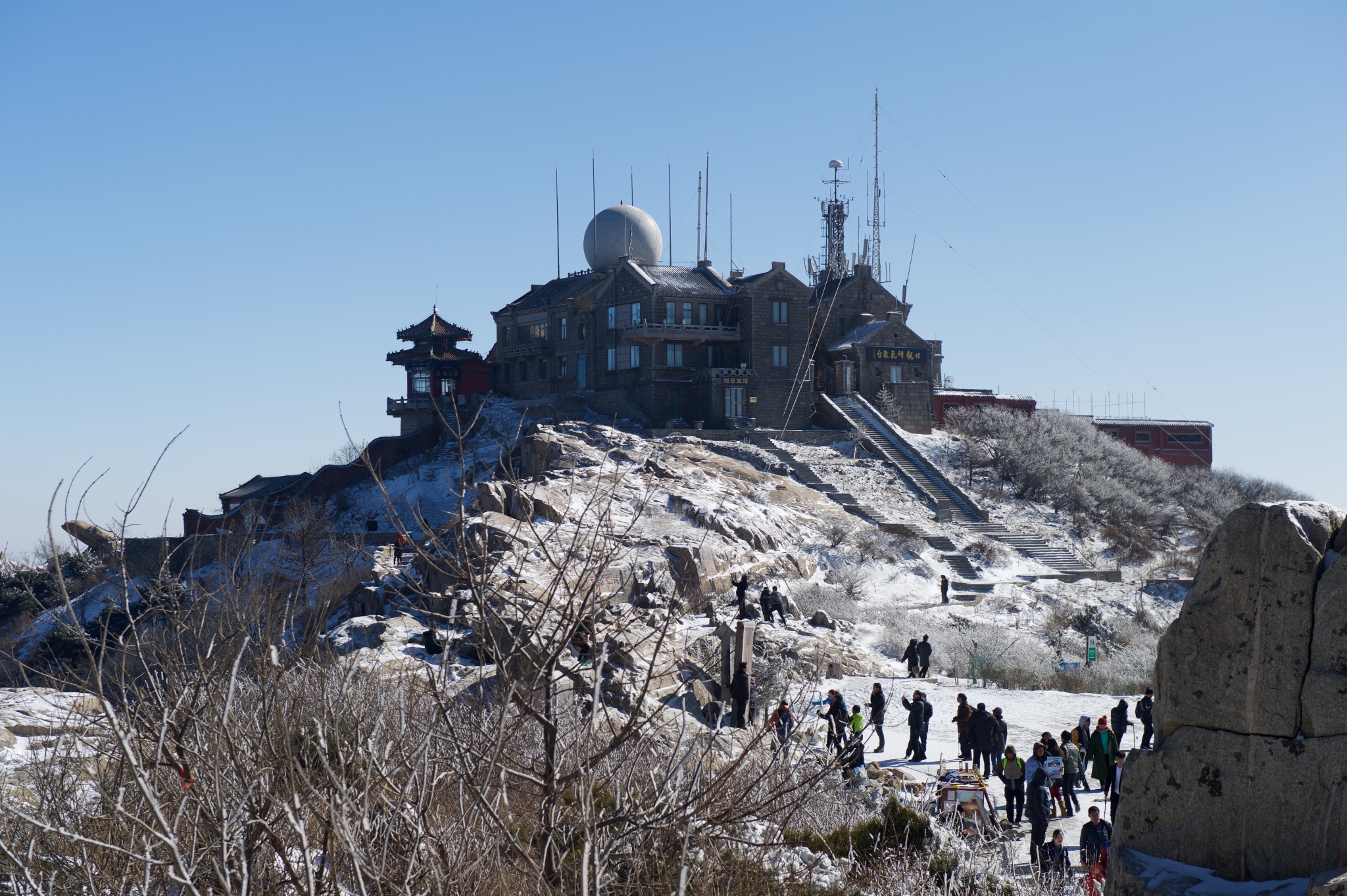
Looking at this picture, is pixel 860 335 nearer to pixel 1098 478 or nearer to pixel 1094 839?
pixel 1098 478

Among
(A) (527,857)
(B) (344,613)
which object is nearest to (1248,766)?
(A) (527,857)

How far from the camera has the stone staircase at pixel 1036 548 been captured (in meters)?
42.8

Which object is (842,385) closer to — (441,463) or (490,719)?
(441,463)

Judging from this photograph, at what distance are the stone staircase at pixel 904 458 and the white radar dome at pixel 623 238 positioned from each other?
508 inches

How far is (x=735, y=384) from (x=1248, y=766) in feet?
156

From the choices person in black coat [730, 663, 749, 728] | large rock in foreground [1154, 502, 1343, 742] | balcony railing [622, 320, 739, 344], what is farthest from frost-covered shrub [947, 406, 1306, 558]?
large rock in foreground [1154, 502, 1343, 742]

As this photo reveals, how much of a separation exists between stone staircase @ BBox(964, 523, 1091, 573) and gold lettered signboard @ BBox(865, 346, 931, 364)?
13.8 meters

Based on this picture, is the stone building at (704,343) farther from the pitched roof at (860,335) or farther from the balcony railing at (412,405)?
the balcony railing at (412,405)

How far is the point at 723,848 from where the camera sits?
10.2m

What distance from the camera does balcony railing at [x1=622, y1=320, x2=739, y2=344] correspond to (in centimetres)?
5394

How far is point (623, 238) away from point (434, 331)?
37.5 ft

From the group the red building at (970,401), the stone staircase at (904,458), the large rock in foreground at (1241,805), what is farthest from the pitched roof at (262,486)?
the large rock in foreground at (1241,805)

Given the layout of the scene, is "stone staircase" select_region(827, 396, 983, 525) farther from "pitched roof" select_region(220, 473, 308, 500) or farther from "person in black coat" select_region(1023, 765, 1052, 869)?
"person in black coat" select_region(1023, 765, 1052, 869)

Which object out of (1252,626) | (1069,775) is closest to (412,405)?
(1069,775)
